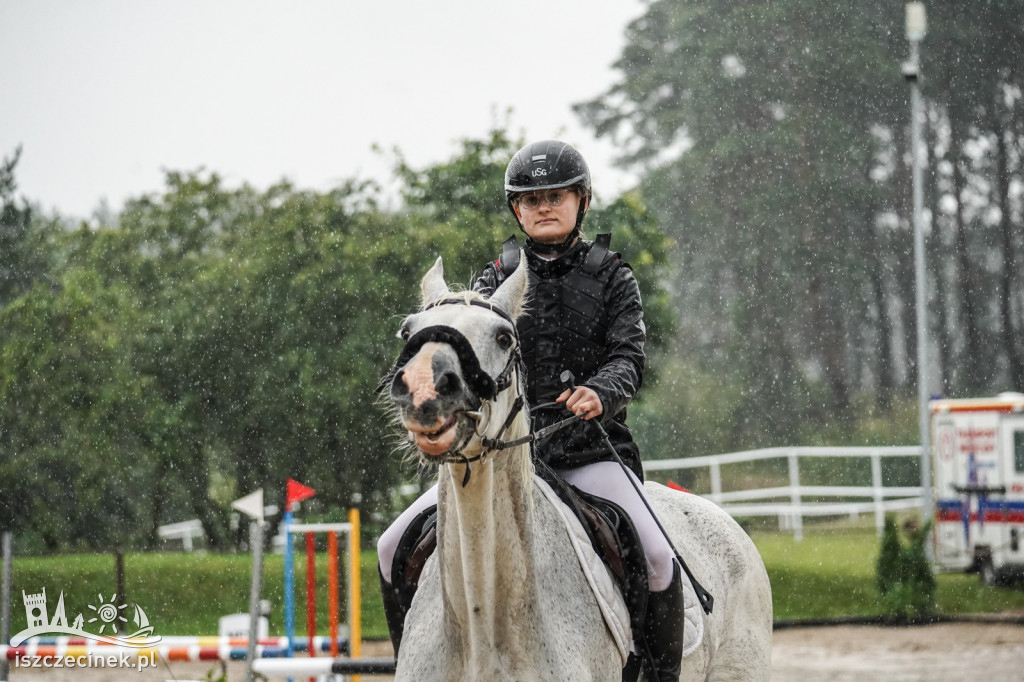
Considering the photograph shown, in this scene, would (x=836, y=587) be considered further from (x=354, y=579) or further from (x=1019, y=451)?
(x=354, y=579)

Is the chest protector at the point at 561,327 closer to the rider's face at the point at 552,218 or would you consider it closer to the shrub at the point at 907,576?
the rider's face at the point at 552,218

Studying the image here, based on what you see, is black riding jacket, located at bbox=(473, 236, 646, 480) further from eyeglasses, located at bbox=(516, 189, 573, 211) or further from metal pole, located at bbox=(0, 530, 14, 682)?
metal pole, located at bbox=(0, 530, 14, 682)

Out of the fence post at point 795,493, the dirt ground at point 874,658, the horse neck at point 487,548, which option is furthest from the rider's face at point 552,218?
the fence post at point 795,493

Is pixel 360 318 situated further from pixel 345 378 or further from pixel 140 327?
pixel 140 327

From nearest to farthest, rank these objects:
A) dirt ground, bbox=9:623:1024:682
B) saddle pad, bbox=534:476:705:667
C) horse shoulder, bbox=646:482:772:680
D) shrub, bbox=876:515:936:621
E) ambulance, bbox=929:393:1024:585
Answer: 1. saddle pad, bbox=534:476:705:667
2. horse shoulder, bbox=646:482:772:680
3. dirt ground, bbox=9:623:1024:682
4. shrub, bbox=876:515:936:621
5. ambulance, bbox=929:393:1024:585

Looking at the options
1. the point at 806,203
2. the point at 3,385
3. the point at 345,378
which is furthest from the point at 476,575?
the point at 806,203

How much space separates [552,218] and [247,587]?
468 inches

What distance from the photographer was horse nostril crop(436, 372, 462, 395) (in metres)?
2.66

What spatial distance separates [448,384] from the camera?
106 inches

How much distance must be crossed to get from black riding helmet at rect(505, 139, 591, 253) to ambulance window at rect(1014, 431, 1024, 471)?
15.1 m

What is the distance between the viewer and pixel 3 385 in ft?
46.6

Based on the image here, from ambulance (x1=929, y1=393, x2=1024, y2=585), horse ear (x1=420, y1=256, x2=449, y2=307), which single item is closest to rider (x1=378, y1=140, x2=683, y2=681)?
horse ear (x1=420, y1=256, x2=449, y2=307)

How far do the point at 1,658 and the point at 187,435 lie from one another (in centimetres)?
697

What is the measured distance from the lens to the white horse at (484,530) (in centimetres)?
273
